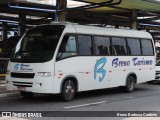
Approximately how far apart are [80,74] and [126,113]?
10.9 feet

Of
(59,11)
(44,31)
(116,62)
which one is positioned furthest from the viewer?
(59,11)

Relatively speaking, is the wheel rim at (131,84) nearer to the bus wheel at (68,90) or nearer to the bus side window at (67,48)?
the bus wheel at (68,90)

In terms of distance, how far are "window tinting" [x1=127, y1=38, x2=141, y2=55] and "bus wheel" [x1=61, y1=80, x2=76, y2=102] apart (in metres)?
4.29

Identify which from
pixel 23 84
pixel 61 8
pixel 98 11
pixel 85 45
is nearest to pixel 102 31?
pixel 85 45

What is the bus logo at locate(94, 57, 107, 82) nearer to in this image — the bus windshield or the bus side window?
the bus side window

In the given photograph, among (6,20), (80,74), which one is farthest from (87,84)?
(6,20)

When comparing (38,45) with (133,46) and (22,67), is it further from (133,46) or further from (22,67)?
(133,46)

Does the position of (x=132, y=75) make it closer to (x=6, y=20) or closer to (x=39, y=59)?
(x=39, y=59)

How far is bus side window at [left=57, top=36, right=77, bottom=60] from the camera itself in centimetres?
1254

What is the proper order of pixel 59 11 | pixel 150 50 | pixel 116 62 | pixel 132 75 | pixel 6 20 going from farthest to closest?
pixel 6 20 < pixel 59 11 < pixel 150 50 < pixel 132 75 < pixel 116 62

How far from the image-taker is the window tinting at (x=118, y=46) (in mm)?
15382

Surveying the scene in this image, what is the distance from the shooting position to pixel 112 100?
1369 centimetres
